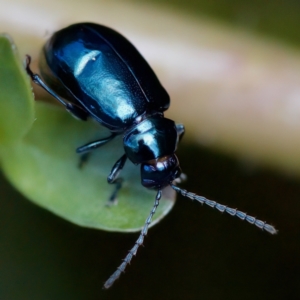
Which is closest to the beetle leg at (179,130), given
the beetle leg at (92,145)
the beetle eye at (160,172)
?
the beetle eye at (160,172)

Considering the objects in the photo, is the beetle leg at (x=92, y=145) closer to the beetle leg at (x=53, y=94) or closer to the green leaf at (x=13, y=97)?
the beetle leg at (x=53, y=94)

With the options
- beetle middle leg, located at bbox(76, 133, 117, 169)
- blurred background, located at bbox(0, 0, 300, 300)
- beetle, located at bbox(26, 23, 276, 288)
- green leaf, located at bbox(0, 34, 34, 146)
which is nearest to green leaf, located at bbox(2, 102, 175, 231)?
beetle middle leg, located at bbox(76, 133, 117, 169)

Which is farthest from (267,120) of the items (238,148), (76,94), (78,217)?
(78,217)

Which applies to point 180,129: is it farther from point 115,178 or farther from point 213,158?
point 115,178

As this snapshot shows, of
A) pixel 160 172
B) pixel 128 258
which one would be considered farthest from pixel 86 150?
pixel 128 258

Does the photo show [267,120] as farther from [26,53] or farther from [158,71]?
[26,53]

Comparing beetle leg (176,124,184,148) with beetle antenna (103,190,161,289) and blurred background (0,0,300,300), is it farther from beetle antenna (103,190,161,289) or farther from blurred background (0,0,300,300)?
beetle antenna (103,190,161,289)

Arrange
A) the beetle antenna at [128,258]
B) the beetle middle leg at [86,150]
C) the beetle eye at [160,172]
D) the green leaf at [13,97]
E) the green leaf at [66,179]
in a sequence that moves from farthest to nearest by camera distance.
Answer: the beetle eye at [160,172], the beetle antenna at [128,258], the beetle middle leg at [86,150], the green leaf at [66,179], the green leaf at [13,97]
